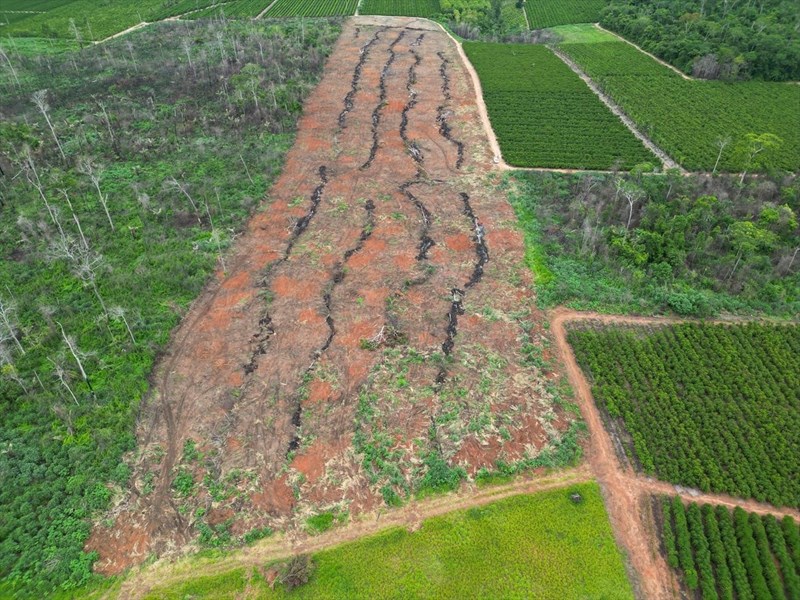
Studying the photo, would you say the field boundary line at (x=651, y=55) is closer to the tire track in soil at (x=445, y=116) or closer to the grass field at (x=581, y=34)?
the grass field at (x=581, y=34)

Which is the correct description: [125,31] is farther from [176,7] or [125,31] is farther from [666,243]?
[666,243]

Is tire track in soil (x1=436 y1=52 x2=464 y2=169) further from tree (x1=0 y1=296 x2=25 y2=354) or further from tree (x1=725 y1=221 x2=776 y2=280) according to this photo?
tree (x1=0 y1=296 x2=25 y2=354)

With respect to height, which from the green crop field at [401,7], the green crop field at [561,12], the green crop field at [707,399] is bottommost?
the green crop field at [707,399]

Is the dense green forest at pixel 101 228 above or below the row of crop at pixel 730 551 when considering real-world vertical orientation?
above

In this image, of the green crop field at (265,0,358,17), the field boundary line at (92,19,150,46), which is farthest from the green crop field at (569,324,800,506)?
the green crop field at (265,0,358,17)

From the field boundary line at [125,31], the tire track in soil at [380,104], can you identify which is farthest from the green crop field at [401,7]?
the field boundary line at [125,31]

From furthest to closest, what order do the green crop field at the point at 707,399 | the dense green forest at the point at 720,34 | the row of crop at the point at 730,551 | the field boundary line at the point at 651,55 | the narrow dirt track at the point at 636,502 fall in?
the field boundary line at the point at 651,55 → the dense green forest at the point at 720,34 → the green crop field at the point at 707,399 → the narrow dirt track at the point at 636,502 → the row of crop at the point at 730,551
